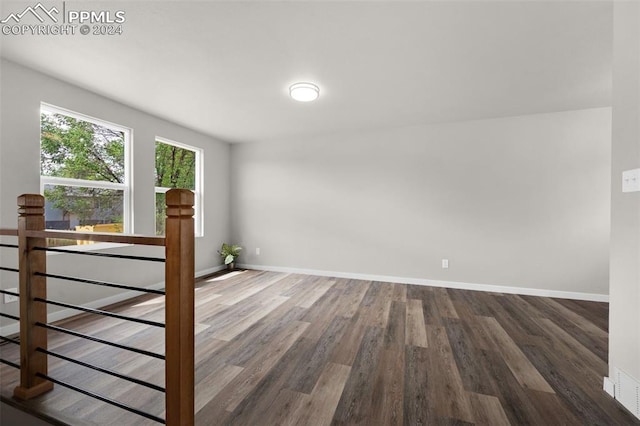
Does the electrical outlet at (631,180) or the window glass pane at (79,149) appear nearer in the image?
the electrical outlet at (631,180)

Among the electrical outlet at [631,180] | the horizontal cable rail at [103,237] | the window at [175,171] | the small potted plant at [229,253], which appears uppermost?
the window at [175,171]

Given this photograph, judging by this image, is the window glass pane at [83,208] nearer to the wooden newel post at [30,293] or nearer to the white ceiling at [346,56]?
the white ceiling at [346,56]

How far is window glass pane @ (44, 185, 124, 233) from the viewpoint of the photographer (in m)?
2.76

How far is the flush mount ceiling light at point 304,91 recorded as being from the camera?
281cm

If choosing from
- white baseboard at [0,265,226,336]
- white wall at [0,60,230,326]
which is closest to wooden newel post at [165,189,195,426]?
white baseboard at [0,265,226,336]

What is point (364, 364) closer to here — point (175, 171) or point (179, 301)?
point (179, 301)

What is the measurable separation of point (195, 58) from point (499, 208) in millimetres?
4141

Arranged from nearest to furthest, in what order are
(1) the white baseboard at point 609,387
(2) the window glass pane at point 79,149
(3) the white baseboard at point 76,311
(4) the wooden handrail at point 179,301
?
(4) the wooden handrail at point 179,301, (1) the white baseboard at point 609,387, (3) the white baseboard at point 76,311, (2) the window glass pane at point 79,149

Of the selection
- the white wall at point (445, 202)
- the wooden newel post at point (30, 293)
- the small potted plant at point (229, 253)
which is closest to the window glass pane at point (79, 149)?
the wooden newel post at point (30, 293)

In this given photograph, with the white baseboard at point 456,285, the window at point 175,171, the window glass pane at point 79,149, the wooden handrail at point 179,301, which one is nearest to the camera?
the wooden handrail at point 179,301

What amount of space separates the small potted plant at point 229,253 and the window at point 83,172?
5.52 feet

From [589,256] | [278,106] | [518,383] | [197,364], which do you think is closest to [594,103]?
[589,256]

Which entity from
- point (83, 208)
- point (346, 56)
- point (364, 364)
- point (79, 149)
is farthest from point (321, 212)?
point (79, 149)

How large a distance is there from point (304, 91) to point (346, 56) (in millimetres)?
671
